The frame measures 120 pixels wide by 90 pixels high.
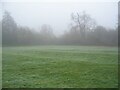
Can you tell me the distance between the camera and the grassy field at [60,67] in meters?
3.37

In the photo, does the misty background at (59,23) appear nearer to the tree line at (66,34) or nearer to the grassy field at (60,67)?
the tree line at (66,34)

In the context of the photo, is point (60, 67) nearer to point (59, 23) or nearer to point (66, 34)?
point (66, 34)

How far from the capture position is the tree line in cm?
346

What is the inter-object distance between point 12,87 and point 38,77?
1.41ft

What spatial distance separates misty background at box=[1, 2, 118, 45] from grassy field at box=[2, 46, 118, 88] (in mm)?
129

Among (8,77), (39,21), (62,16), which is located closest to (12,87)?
(8,77)

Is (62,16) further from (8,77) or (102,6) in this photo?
(8,77)

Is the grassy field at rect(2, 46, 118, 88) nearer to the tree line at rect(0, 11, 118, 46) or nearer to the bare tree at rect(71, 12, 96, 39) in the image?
the tree line at rect(0, 11, 118, 46)

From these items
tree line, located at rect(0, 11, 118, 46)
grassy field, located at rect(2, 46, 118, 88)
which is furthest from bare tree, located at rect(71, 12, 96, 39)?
grassy field, located at rect(2, 46, 118, 88)

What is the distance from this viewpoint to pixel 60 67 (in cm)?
346

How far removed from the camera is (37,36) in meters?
3.53

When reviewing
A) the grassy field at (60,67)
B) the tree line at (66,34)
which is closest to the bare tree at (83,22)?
the tree line at (66,34)

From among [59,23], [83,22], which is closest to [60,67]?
Result: [59,23]

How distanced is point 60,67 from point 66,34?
53cm
